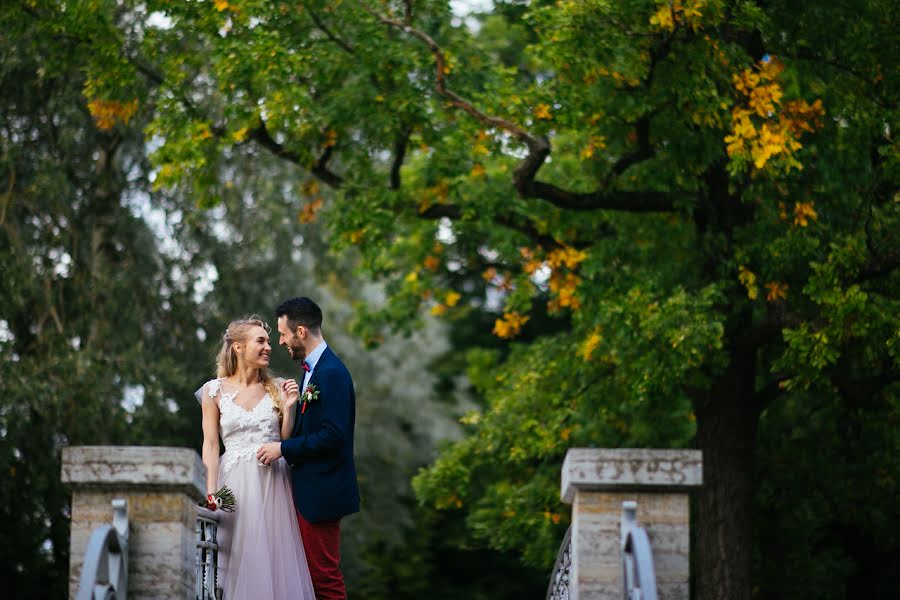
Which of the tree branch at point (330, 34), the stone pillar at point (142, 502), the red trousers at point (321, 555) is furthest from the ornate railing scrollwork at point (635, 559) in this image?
the tree branch at point (330, 34)

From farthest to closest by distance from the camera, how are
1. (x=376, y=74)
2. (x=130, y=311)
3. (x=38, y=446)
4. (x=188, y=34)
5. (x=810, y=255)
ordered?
(x=130, y=311) < (x=38, y=446) < (x=188, y=34) < (x=376, y=74) < (x=810, y=255)

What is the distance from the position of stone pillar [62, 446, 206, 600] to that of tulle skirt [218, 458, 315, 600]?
1043 mm

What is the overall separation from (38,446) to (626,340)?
354 inches

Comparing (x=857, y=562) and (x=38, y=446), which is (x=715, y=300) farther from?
(x=38, y=446)

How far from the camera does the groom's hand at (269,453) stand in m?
8.28

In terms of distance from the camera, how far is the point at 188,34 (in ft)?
51.9

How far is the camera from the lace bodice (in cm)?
870

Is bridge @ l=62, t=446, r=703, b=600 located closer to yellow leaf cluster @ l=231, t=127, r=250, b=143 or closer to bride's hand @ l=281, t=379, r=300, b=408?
bride's hand @ l=281, t=379, r=300, b=408

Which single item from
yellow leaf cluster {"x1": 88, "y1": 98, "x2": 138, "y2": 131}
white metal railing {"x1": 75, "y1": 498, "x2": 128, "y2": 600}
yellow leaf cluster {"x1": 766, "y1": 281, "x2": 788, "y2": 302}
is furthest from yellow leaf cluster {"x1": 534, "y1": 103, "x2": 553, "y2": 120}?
white metal railing {"x1": 75, "y1": 498, "x2": 128, "y2": 600}

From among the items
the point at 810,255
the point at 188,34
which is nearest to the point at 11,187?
the point at 188,34

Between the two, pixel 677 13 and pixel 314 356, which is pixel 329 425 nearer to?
pixel 314 356

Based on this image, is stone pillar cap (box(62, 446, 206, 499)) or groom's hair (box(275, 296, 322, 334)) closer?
stone pillar cap (box(62, 446, 206, 499))

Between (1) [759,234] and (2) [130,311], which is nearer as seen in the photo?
(1) [759,234]

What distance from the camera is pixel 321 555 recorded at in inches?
331
